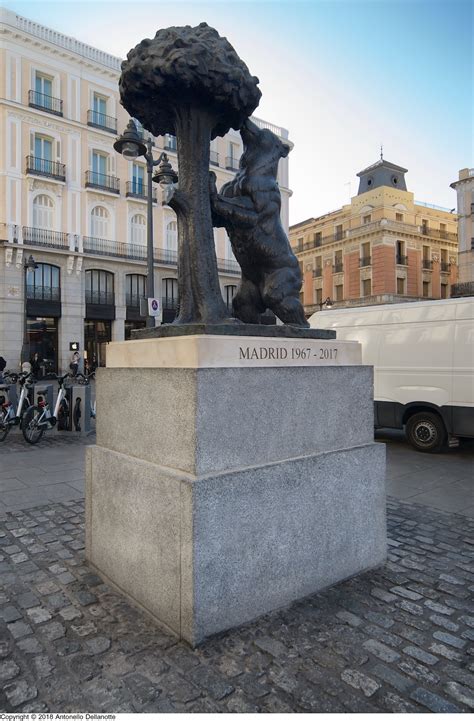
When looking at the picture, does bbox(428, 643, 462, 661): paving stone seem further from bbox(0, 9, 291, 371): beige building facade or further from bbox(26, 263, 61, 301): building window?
bbox(26, 263, 61, 301): building window

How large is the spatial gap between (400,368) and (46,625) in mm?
7745

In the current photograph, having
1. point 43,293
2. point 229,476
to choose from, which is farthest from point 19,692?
point 43,293

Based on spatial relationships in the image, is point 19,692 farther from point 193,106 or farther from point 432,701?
point 193,106

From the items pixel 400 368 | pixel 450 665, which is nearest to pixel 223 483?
pixel 450 665

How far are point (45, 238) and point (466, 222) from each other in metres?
32.8

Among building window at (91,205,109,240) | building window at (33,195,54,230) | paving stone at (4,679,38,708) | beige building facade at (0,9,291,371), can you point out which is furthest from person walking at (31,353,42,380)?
paving stone at (4,679,38,708)

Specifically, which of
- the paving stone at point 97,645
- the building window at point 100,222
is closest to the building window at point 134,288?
the building window at point 100,222

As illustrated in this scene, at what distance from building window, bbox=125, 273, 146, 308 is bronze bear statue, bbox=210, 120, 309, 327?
28.4 metres

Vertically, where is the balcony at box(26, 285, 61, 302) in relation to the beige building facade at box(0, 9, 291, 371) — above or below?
below

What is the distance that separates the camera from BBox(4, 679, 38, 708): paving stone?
7.10ft

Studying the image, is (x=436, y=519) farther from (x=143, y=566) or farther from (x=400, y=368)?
(x=400, y=368)

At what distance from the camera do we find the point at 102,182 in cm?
3056

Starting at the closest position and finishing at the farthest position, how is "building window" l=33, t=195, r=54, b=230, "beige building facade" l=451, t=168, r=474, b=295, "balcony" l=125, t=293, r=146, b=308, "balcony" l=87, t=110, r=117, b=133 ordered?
"building window" l=33, t=195, r=54, b=230 < "balcony" l=87, t=110, r=117, b=133 < "balcony" l=125, t=293, r=146, b=308 < "beige building facade" l=451, t=168, r=474, b=295

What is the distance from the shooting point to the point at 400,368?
9.05 metres
